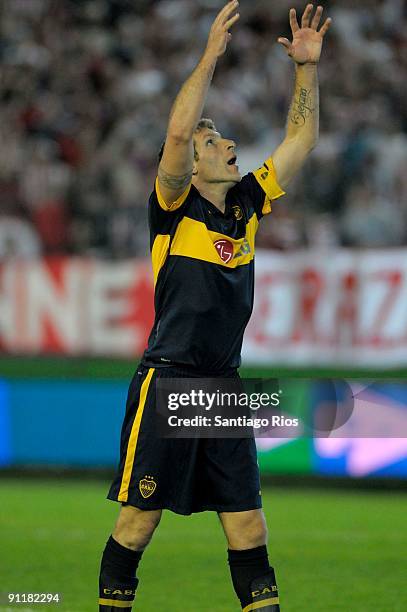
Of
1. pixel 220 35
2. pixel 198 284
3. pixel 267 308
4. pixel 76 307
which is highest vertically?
pixel 76 307

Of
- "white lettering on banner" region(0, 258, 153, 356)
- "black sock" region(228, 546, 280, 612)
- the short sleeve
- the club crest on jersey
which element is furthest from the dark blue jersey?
"white lettering on banner" region(0, 258, 153, 356)

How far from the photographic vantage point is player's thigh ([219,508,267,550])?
5176 mm

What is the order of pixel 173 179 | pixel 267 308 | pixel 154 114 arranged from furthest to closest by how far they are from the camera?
1. pixel 154 114
2. pixel 267 308
3. pixel 173 179

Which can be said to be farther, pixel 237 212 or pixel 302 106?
pixel 302 106

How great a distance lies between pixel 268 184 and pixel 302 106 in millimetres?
370

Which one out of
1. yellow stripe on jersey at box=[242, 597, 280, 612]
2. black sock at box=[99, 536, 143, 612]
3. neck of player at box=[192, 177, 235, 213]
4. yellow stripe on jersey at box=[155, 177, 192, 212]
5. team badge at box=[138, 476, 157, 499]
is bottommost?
yellow stripe on jersey at box=[242, 597, 280, 612]

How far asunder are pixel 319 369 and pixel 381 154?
251 centimetres

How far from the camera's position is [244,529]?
5.18 m

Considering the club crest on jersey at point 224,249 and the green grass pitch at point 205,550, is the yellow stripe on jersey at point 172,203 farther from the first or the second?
the green grass pitch at point 205,550

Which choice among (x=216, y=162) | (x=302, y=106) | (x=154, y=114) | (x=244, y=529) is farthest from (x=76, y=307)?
(x=244, y=529)

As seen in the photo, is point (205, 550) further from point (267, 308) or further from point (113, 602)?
point (113, 602)

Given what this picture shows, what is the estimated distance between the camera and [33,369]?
11328 millimetres

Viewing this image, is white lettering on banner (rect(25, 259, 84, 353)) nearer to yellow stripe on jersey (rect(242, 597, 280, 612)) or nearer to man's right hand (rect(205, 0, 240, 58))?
yellow stripe on jersey (rect(242, 597, 280, 612))

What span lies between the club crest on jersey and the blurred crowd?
20.7 feet
